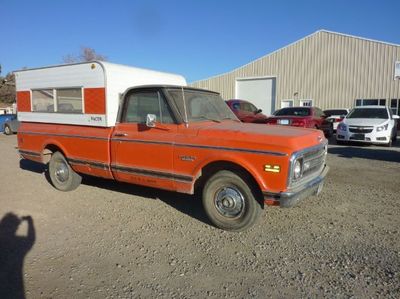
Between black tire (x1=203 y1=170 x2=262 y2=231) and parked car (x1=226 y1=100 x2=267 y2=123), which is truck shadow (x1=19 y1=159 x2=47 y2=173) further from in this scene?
parked car (x1=226 y1=100 x2=267 y2=123)

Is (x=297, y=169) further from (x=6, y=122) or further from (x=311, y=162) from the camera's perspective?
(x=6, y=122)

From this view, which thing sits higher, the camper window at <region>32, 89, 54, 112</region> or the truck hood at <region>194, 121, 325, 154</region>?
the camper window at <region>32, 89, 54, 112</region>

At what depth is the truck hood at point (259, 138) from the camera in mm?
4193

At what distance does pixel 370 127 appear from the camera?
1304cm

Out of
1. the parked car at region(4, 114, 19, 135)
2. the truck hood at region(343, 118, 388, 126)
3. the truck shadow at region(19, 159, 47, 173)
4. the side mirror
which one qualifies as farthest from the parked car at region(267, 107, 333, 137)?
the parked car at region(4, 114, 19, 135)

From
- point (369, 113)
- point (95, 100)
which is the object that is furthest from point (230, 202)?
point (369, 113)

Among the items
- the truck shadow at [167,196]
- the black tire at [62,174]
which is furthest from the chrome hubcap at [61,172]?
the truck shadow at [167,196]

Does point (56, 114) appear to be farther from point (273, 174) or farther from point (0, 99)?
point (0, 99)

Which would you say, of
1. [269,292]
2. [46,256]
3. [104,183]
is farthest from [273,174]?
[104,183]

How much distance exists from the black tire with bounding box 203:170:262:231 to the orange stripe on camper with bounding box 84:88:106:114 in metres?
2.36

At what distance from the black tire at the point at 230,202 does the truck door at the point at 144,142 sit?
2.19 ft

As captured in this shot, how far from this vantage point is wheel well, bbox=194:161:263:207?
4.47 metres

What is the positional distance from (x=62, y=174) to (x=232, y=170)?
3.90 metres

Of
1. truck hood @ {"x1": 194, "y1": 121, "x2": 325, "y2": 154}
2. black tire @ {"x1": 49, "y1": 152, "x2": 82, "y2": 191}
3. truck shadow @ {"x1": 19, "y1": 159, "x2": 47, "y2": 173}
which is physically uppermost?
truck hood @ {"x1": 194, "y1": 121, "x2": 325, "y2": 154}
